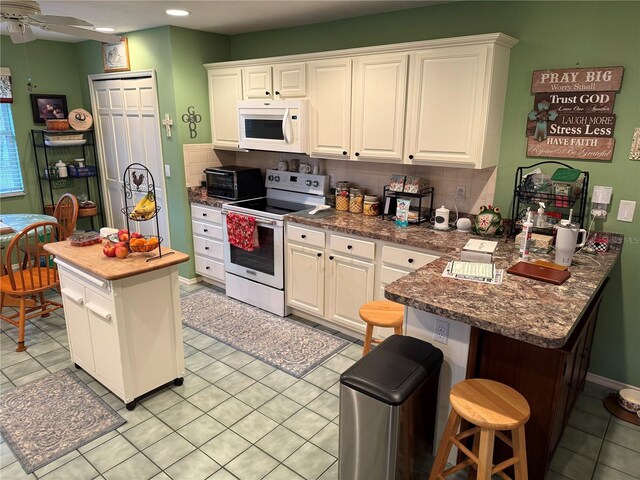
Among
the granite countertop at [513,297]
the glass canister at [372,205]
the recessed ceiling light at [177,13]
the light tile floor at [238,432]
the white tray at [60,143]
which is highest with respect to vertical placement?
the recessed ceiling light at [177,13]

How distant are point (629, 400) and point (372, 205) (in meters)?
2.12

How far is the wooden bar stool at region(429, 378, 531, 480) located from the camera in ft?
5.42

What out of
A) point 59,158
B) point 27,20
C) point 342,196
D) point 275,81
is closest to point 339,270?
point 342,196

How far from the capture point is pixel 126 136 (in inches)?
190

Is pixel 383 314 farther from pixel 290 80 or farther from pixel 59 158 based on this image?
pixel 59 158

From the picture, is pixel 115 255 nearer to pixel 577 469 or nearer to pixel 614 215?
pixel 577 469

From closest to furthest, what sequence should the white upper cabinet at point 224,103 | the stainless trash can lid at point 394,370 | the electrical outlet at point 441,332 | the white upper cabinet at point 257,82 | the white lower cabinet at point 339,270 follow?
the stainless trash can lid at point 394,370 < the electrical outlet at point 441,332 < the white lower cabinet at point 339,270 < the white upper cabinet at point 257,82 < the white upper cabinet at point 224,103

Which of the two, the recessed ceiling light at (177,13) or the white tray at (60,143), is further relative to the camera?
the white tray at (60,143)

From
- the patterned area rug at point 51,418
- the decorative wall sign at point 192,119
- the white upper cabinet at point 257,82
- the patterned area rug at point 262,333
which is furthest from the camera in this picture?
the decorative wall sign at point 192,119

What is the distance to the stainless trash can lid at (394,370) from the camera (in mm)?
1749

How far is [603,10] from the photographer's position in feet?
8.46

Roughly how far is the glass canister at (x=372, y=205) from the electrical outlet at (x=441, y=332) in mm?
1702

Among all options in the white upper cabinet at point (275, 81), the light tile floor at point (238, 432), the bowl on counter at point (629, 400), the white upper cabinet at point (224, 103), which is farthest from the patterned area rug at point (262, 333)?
the white upper cabinet at point (275, 81)

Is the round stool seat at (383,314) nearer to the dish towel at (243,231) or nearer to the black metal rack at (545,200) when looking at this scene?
the black metal rack at (545,200)
